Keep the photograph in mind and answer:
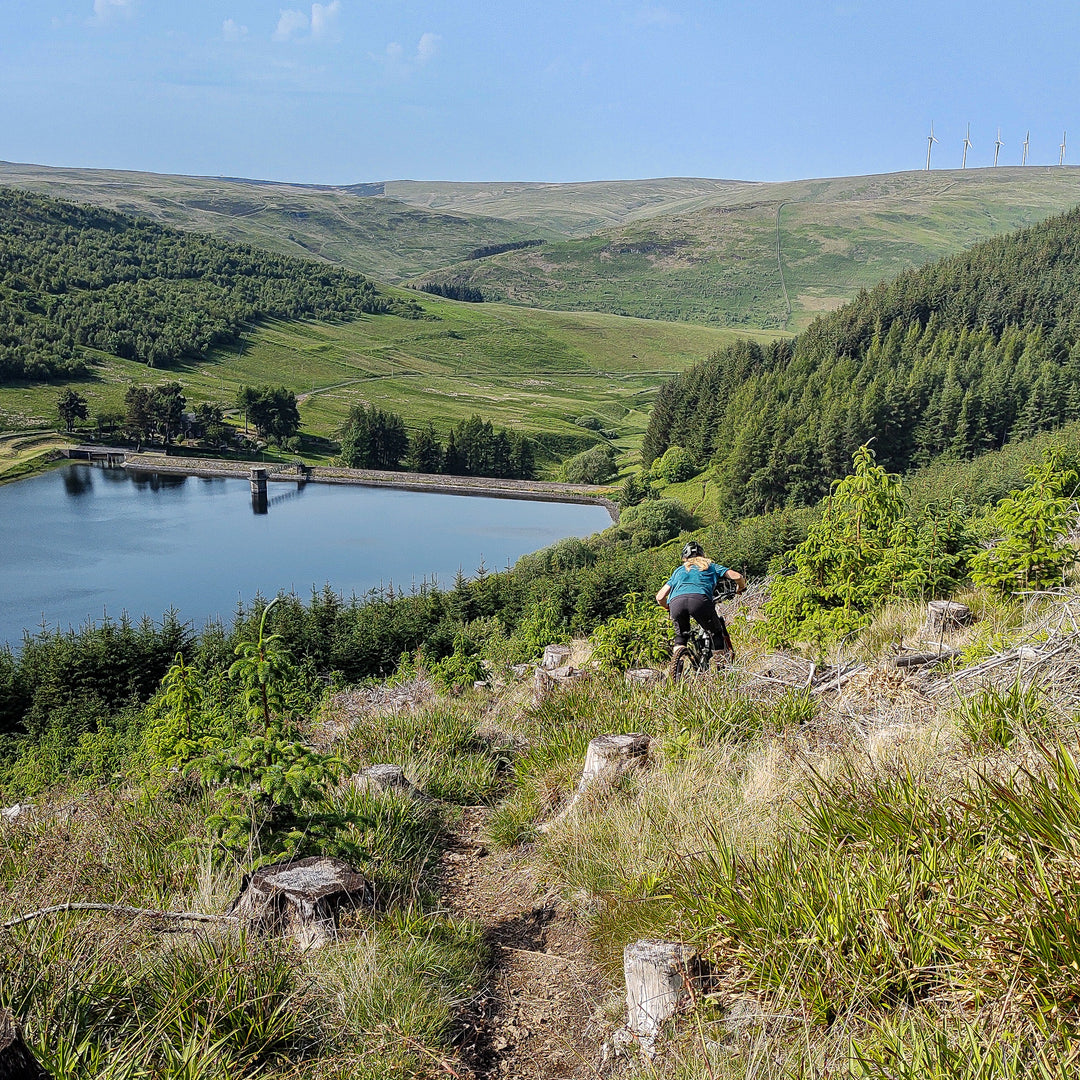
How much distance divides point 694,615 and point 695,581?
414mm

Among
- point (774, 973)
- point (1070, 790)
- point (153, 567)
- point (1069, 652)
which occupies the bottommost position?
point (153, 567)

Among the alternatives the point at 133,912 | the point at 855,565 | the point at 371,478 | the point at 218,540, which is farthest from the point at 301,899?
the point at 371,478

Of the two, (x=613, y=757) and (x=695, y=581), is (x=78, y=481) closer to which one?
(x=695, y=581)

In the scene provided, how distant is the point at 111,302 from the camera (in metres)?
174

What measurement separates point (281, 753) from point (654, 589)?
28.9m

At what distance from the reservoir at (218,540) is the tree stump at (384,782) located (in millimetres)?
48053

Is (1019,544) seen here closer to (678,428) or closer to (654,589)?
(654,589)

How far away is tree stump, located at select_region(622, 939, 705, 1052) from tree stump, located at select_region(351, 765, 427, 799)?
8.36ft

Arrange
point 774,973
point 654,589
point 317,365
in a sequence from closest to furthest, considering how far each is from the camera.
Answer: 1. point 774,973
2. point 654,589
3. point 317,365

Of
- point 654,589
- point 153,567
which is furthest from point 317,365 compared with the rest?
point 654,589

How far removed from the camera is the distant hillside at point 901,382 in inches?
3492

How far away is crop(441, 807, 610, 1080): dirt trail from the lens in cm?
349

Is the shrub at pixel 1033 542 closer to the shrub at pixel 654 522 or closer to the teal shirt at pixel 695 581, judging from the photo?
the teal shirt at pixel 695 581

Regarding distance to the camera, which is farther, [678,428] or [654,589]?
[678,428]
